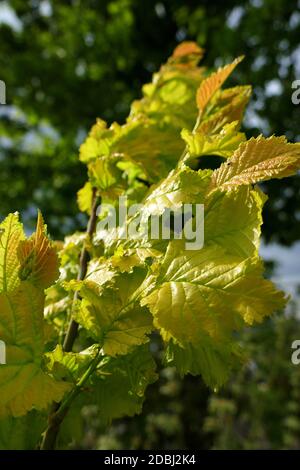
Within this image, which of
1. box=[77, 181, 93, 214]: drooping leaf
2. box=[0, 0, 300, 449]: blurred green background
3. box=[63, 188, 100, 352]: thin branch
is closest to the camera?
box=[63, 188, 100, 352]: thin branch

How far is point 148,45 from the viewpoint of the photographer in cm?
551

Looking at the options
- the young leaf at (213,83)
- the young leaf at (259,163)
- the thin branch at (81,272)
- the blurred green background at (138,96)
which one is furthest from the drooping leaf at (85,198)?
the blurred green background at (138,96)

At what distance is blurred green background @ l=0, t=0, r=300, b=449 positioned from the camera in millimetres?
4109

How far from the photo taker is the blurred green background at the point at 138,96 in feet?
13.5

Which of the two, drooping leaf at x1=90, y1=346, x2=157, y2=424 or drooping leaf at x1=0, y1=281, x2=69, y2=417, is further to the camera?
drooping leaf at x1=90, y1=346, x2=157, y2=424

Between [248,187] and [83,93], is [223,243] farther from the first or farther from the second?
[83,93]

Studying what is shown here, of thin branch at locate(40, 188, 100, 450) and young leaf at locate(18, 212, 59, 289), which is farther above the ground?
young leaf at locate(18, 212, 59, 289)

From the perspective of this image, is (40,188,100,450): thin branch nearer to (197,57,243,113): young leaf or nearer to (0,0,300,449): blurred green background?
(197,57,243,113): young leaf

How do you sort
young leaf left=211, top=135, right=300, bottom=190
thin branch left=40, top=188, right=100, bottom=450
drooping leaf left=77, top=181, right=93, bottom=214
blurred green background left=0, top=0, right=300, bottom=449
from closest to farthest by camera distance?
young leaf left=211, top=135, right=300, bottom=190 → thin branch left=40, top=188, right=100, bottom=450 → drooping leaf left=77, top=181, right=93, bottom=214 → blurred green background left=0, top=0, right=300, bottom=449

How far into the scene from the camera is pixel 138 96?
525 cm

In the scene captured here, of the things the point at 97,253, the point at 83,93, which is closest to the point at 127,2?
the point at 83,93

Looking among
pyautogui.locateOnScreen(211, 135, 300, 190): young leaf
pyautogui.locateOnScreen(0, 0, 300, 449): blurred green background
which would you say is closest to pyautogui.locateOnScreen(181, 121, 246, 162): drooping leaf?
pyautogui.locateOnScreen(211, 135, 300, 190): young leaf

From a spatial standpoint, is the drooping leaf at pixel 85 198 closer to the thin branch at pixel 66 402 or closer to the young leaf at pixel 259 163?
the thin branch at pixel 66 402

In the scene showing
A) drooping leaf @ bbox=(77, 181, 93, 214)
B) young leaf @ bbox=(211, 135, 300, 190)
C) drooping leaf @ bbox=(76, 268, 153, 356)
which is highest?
drooping leaf @ bbox=(77, 181, 93, 214)
